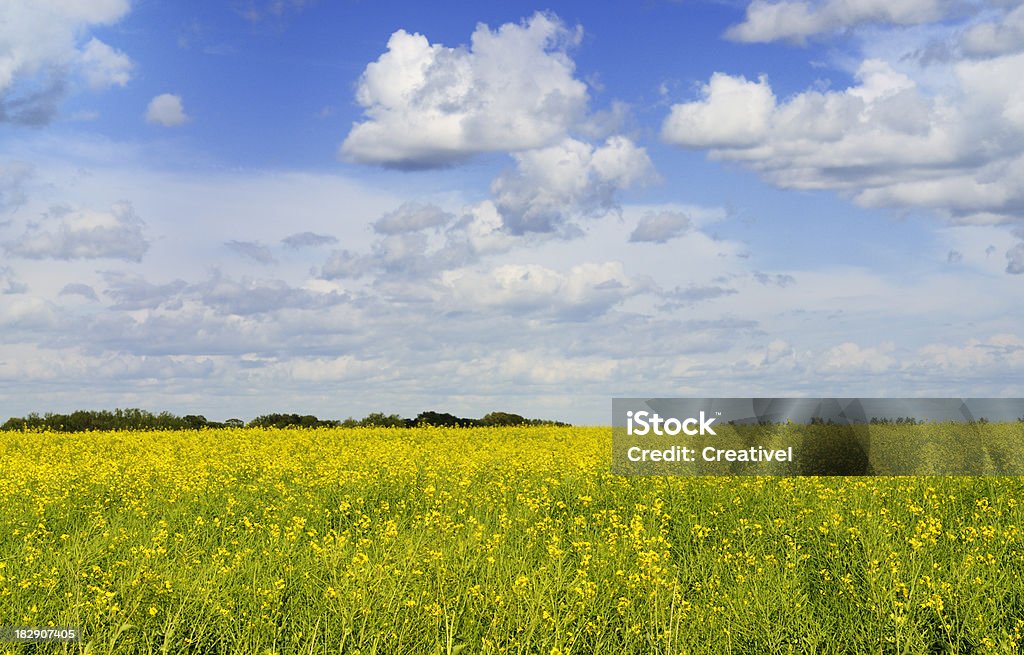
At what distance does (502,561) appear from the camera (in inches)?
316

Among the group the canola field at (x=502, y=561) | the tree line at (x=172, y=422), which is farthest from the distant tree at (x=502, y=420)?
the canola field at (x=502, y=561)

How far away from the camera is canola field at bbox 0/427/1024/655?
6.59 meters

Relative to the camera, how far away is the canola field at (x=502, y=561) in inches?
259

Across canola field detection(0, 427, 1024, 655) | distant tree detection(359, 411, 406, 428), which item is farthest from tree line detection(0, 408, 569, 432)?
canola field detection(0, 427, 1024, 655)

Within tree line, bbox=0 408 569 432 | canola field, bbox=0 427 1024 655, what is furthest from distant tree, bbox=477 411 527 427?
canola field, bbox=0 427 1024 655

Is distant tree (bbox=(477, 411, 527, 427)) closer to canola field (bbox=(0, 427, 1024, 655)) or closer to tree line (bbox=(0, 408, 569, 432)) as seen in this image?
tree line (bbox=(0, 408, 569, 432))

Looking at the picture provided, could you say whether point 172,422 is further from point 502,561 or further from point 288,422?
point 502,561

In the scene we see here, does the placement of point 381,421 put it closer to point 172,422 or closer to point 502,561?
point 172,422

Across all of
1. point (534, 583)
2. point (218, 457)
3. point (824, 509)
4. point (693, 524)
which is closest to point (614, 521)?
point (693, 524)

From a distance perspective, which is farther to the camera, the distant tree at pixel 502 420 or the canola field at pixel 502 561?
the distant tree at pixel 502 420

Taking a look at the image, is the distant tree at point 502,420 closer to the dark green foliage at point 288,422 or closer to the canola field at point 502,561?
the dark green foliage at point 288,422

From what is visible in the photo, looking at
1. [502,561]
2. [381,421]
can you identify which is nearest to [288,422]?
[381,421]

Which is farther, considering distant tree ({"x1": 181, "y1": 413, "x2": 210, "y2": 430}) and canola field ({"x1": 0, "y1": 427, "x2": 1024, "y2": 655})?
distant tree ({"x1": 181, "y1": 413, "x2": 210, "y2": 430})

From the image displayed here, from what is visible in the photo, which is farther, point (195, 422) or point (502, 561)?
point (195, 422)
